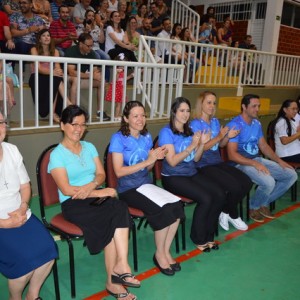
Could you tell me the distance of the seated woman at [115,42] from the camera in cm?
562

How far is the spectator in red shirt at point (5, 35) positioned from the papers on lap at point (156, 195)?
2885 mm

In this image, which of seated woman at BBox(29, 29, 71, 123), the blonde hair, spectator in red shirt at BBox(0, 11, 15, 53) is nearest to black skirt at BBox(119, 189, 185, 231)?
the blonde hair

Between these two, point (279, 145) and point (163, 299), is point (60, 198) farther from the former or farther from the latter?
point (279, 145)

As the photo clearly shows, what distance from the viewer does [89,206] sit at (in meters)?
2.27

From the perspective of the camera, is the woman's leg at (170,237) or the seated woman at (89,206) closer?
the seated woman at (89,206)

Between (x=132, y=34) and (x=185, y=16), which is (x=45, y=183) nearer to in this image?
(x=132, y=34)

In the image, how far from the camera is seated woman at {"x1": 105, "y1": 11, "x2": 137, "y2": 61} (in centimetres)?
562

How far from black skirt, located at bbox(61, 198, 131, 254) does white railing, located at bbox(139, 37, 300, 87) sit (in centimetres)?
385

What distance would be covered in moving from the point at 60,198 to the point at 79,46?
2.73 m

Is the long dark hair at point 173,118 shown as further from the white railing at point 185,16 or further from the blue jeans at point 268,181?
the white railing at point 185,16

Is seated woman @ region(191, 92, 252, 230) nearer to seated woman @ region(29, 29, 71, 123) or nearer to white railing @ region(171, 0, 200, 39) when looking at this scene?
seated woman @ region(29, 29, 71, 123)

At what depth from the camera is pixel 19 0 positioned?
15.2ft

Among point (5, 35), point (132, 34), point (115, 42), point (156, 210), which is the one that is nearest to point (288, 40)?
point (132, 34)

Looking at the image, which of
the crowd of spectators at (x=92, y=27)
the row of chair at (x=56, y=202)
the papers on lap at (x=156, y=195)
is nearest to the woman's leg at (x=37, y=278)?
the row of chair at (x=56, y=202)
